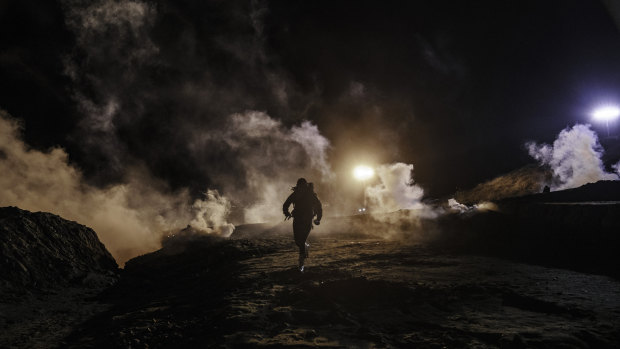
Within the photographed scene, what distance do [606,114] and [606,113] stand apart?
0.31 feet

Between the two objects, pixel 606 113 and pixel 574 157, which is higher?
pixel 606 113

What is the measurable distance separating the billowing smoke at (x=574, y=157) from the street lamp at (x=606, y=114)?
1083 millimetres

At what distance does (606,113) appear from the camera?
87.1ft

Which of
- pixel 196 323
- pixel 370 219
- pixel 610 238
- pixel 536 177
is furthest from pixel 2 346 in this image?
pixel 536 177

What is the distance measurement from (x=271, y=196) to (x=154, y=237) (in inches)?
841

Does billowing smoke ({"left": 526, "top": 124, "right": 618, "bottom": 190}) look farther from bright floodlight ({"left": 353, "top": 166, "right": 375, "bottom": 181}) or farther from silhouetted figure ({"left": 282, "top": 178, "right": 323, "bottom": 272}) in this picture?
silhouetted figure ({"left": 282, "top": 178, "right": 323, "bottom": 272})

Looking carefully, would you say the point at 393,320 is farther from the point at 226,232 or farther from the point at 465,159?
the point at 465,159

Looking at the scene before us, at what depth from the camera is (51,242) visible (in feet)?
26.0

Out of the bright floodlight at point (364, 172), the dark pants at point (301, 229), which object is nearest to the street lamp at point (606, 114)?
the bright floodlight at point (364, 172)

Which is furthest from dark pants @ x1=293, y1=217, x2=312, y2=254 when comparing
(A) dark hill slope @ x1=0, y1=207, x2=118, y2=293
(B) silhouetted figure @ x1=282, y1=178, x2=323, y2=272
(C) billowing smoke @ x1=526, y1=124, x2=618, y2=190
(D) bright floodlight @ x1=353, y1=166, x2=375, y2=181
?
(D) bright floodlight @ x1=353, y1=166, x2=375, y2=181

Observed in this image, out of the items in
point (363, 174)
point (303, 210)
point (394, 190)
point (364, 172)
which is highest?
point (364, 172)

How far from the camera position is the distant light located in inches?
1025

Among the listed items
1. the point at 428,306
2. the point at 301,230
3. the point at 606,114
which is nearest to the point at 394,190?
the point at 606,114

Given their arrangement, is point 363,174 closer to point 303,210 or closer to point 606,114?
point 606,114
